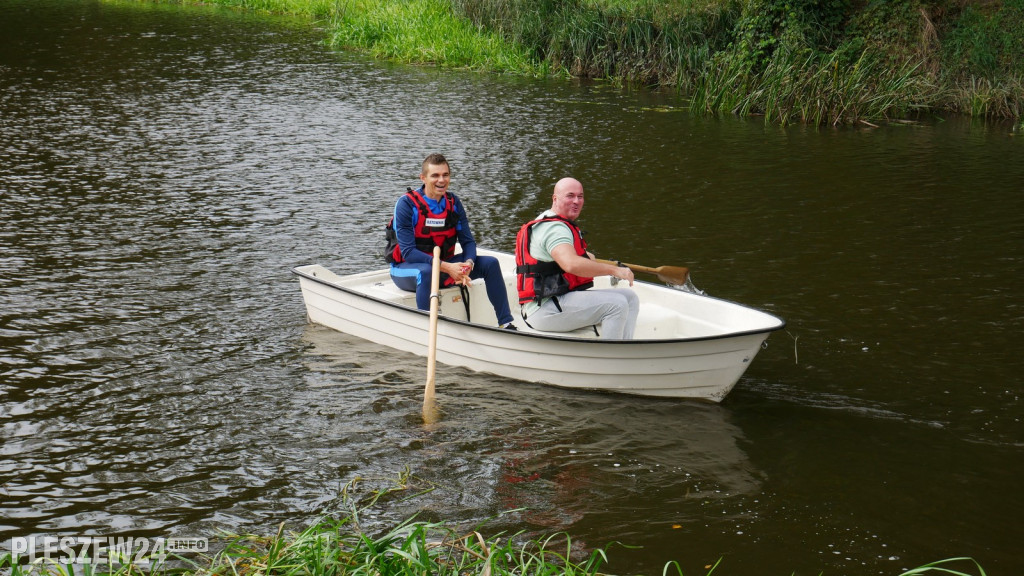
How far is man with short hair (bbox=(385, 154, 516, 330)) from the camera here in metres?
7.23

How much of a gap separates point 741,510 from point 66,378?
14.9 ft

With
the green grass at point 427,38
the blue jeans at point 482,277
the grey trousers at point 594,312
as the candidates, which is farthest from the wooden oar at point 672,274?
the green grass at point 427,38

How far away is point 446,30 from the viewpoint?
22.2 meters

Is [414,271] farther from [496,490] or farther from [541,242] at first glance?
[496,490]

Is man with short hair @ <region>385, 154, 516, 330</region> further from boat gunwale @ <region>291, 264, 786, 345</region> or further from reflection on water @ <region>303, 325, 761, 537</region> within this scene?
reflection on water @ <region>303, 325, 761, 537</region>

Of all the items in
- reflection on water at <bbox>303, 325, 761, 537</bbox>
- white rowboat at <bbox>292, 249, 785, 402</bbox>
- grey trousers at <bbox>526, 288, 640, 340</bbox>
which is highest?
grey trousers at <bbox>526, 288, 640, 340</bbox>

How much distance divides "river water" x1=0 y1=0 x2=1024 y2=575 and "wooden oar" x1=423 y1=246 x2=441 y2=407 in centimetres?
17

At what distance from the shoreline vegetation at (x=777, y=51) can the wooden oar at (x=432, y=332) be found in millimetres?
10757

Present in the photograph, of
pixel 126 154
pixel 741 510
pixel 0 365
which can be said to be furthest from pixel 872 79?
pixel 0 365

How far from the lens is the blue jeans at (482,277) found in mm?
7250

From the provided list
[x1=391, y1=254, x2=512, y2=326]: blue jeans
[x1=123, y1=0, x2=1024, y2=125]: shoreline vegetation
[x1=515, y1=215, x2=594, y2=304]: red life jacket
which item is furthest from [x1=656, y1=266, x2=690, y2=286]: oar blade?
Answer: [x1=123, y1=0, x2=1024, y2=125]: shoreline vegetation

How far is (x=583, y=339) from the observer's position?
6348 millimetres

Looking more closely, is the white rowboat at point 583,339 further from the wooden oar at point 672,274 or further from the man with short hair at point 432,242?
the man with short hair at point 432,242

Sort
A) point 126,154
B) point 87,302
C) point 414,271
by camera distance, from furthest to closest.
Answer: point 126,154, point 87,302, point 414,271
